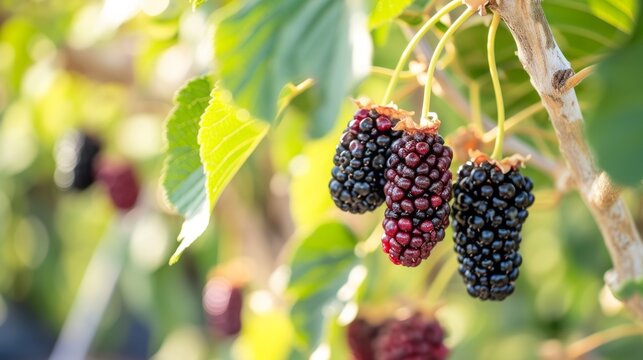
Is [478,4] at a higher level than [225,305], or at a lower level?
higher

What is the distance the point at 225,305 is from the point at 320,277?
2.58 ft

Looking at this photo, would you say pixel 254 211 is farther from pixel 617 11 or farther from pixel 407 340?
pixel 617 11

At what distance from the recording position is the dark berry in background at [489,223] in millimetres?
763

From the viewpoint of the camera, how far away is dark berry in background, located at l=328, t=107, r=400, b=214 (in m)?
0.78

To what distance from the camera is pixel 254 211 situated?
222cm

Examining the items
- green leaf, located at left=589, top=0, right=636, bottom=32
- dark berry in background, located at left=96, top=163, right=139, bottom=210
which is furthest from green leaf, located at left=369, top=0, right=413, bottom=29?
dark berry in background, located at left=96, top=163, right=139, bottom=210

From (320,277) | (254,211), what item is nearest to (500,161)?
(320,277)

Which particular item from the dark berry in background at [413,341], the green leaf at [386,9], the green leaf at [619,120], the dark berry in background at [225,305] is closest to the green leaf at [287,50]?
the green leaf at [386,9]

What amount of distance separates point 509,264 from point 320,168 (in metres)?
0.55

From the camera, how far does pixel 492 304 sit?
212cm

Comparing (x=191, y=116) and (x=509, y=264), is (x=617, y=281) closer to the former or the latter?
(x=509, y=264)

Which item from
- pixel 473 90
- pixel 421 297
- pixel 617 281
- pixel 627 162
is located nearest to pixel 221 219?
pixel 421 297

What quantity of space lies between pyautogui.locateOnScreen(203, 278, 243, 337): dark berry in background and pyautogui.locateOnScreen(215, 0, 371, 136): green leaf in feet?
3.89

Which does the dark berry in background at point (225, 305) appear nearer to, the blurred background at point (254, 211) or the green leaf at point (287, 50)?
the blurred background at point (254, 211)
